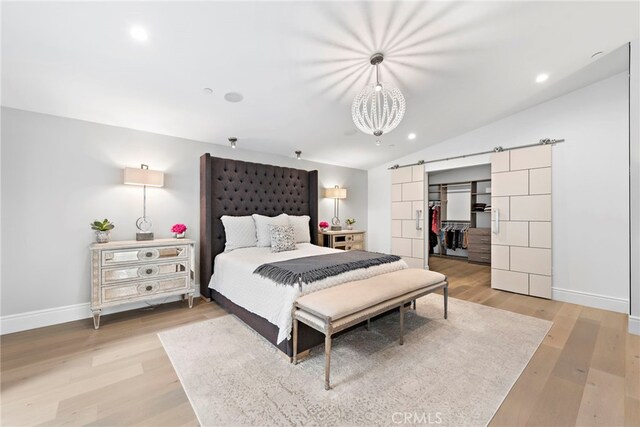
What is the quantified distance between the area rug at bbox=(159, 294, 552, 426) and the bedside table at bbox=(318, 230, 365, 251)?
7.30 feet

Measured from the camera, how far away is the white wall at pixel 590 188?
3.20 meters

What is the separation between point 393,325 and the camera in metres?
2.82

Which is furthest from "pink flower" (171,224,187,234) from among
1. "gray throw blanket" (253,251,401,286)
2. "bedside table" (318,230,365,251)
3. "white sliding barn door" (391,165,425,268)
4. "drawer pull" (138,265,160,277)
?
"white sliding barn door" (391,165,425,268)

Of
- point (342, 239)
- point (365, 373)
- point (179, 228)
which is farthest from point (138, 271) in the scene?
point (342, 239)

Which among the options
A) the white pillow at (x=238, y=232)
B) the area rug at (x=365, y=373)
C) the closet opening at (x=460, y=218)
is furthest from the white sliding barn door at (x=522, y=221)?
the white pillow at (x=238, y=232)

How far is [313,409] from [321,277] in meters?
1.00

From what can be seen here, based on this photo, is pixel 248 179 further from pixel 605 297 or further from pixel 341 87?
pixel 605 297

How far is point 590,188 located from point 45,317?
22.1 ft

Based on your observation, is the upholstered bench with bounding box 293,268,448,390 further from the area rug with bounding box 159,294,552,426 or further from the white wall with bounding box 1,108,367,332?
the white wall with bounding box 1,108,367,332

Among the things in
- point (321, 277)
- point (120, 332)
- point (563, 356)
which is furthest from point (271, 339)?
point (563, 356)

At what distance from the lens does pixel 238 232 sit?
3678mm

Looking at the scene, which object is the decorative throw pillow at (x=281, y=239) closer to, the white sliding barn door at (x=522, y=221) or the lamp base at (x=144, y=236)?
the lamp base at (x=144, y=236)

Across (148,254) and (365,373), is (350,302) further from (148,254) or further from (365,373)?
(148,254)

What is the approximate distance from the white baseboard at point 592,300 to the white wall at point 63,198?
18.0 ft
